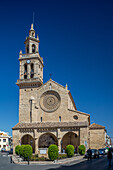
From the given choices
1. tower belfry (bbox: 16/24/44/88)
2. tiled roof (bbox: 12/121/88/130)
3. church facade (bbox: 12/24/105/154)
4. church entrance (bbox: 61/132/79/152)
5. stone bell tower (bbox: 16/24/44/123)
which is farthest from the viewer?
tower belfry (bbox: 16/24/44/88)

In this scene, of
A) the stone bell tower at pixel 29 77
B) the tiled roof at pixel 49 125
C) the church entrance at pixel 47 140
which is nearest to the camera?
the tiled roof at pixel 49 125

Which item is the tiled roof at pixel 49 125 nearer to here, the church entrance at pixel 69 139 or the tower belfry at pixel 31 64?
the church entrance at pixel 69 139

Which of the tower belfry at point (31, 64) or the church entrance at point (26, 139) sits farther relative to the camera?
the tower belfry at point (31, 64)

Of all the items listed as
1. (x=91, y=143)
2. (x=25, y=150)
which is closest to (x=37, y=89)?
(x=91, y=143)

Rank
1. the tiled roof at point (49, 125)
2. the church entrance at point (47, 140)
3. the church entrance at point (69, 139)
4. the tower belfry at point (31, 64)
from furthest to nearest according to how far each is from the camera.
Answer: the tower belfry at point (31, 64) < the church entrance at point (69, 139) < the church entrance at point (47, 140) < the tiled roof at point (49, 125)

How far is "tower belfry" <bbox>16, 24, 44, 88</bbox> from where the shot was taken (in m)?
44.2

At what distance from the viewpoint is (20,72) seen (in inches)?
1810

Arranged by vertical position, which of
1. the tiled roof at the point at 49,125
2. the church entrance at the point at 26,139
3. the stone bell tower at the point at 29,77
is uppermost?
the stone bell tower at the point at 29,77

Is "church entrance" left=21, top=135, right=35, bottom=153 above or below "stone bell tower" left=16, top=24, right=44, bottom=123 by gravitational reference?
below

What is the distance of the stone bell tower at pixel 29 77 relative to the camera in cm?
4297

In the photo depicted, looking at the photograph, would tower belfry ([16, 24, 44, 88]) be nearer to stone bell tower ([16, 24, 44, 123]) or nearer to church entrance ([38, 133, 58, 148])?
stone bell tower ([16, 24, 44, 123])

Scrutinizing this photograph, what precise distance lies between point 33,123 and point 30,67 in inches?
470

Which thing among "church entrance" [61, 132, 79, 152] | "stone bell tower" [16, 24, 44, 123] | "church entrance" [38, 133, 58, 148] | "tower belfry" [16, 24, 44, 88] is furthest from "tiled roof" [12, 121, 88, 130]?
"tower belfry" [16, 24, 44, 88]

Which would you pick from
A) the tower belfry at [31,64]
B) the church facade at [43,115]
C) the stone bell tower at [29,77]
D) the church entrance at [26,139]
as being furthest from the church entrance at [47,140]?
the tower belfry at [31,64]
